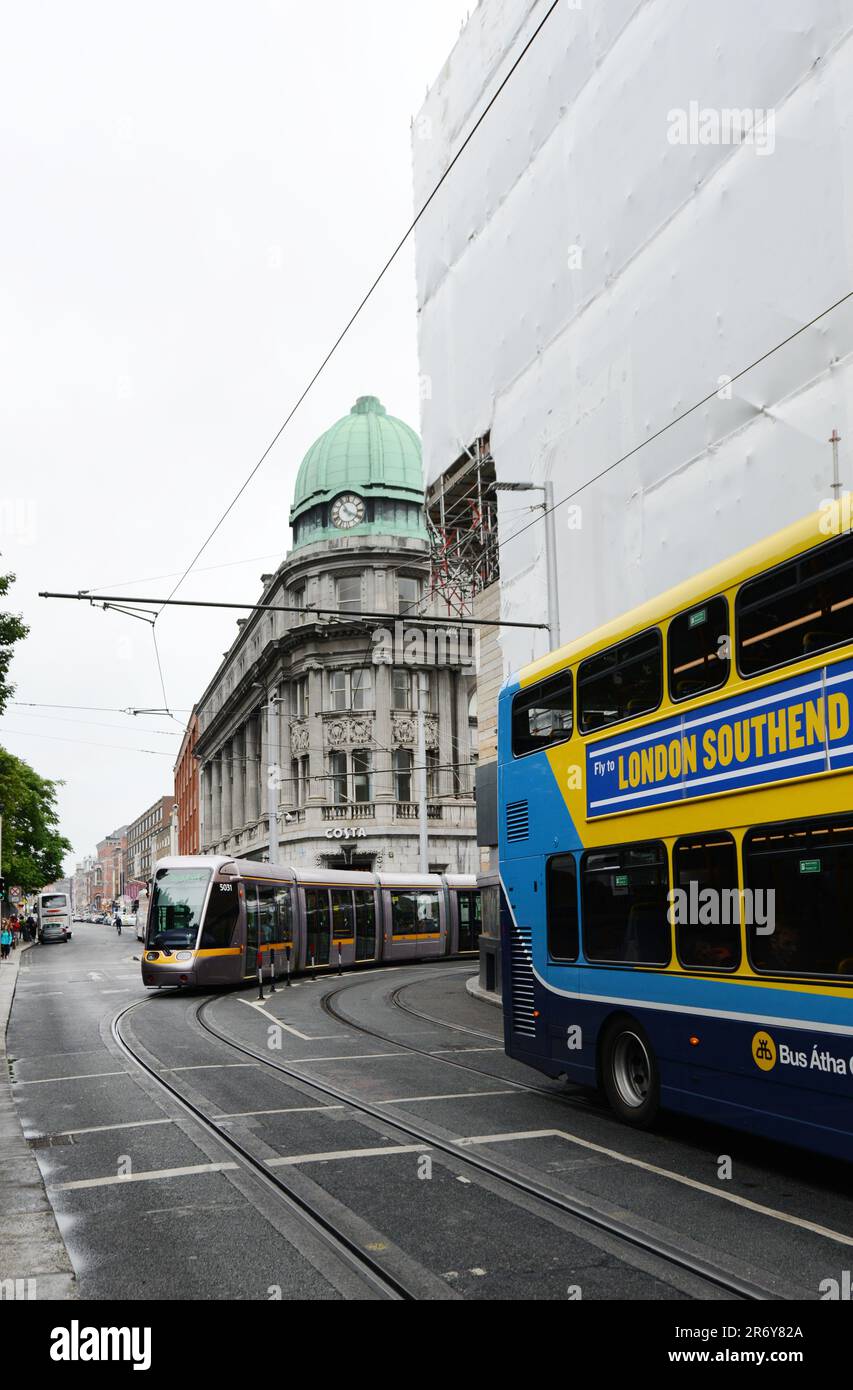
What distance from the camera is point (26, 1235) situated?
7.44 m

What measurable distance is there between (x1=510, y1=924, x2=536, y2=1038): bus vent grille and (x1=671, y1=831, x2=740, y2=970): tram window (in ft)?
9.72

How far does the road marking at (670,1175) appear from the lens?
740 centimetres

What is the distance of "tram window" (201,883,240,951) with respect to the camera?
25.9m

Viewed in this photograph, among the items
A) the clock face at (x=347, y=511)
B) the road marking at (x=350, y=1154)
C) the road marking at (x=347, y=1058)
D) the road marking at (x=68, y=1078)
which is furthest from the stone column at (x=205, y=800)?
the road marking at (x=350, y=1154)

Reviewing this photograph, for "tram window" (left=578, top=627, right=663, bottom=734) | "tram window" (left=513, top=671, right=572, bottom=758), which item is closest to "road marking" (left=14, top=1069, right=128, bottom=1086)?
"tram window" (left=513, top=671, right=572, bottom=758)

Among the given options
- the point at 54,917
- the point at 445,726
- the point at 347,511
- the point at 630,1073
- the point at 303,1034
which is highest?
the point at 347,511

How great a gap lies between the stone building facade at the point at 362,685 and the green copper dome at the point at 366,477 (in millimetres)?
70

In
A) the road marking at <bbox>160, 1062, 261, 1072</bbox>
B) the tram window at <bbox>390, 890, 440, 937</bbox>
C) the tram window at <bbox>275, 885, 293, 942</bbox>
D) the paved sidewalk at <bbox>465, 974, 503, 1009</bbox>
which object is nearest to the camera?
the road marking at <bbox>160, 1062, 261, 1072</bbox>

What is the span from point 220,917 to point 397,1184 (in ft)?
59.0

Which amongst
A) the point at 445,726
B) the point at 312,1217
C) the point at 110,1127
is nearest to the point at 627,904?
the point at 312,1217

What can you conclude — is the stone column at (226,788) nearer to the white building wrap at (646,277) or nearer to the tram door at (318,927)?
the tram door at (318,927)

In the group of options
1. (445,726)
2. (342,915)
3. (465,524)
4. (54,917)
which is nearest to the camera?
(465,524)

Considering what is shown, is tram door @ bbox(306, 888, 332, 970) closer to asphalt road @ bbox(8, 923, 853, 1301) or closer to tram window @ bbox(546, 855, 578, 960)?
asphalt road @ bbox(8, 923, 853, 1301)

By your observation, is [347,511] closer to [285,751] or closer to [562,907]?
[285,751]
